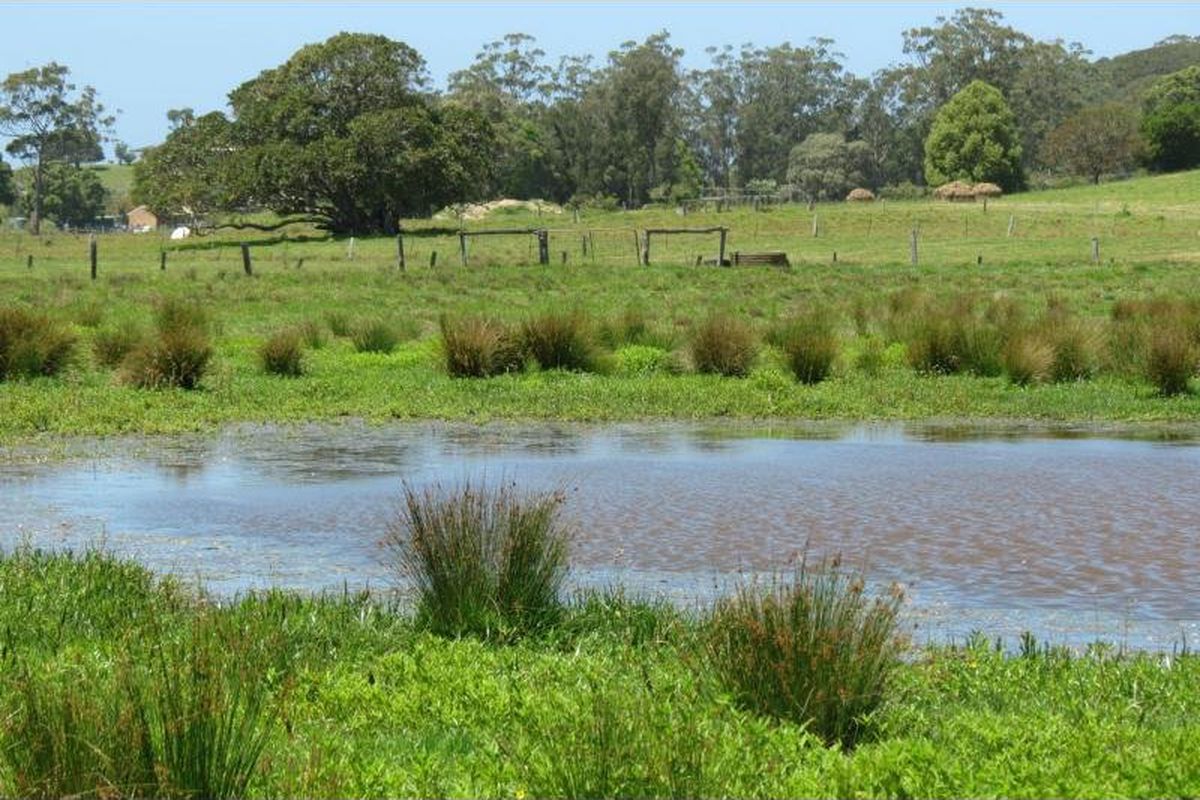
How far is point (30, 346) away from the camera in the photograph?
73.2 ft

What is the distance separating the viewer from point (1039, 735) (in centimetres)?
666

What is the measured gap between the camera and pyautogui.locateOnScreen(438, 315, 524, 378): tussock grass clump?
22.7m

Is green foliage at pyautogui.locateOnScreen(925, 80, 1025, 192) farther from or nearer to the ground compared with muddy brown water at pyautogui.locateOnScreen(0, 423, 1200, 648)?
farther from the ground

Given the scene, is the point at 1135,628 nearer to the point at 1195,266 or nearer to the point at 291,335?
the point at 291,335

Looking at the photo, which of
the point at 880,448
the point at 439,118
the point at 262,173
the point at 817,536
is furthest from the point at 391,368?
the point at 439,118

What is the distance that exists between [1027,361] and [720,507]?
949 centimetres

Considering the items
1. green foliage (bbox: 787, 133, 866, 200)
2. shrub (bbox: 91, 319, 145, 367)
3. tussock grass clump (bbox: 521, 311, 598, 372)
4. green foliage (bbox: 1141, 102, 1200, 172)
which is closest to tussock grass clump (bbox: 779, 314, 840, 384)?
tussock grass clump (bbox: 521, 311, 598, 372)

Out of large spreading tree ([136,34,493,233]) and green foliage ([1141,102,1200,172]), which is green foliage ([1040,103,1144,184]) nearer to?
green foliage ([1141,102,1200,172])

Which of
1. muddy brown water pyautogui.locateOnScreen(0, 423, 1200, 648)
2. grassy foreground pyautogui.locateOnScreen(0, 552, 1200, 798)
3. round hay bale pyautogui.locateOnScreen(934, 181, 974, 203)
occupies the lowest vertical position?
muddy brown water pyautogui.locateOnScreen(0, 423, 1200, 648)

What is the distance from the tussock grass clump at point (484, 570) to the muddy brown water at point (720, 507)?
1.36 m

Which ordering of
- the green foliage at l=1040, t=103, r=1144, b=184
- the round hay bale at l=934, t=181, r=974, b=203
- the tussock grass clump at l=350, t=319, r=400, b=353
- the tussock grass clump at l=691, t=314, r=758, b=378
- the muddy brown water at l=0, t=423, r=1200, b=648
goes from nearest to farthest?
the muddy brown water at l=0, t=423, r=1200, b=648
the tussock grass clump at l=691, t=314, r=758, b=378
the tussock grass clump at l=350, t=319, r=400, b=353
the round hay bale at l=934, t=181, r=974, b=203
the green foliage at l=1040, t=103, r=1144, b=184

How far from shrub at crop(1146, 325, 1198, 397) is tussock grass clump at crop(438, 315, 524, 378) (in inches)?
323

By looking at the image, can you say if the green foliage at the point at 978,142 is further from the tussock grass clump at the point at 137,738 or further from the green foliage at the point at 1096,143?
the tussock grass clump at the point at 137,738

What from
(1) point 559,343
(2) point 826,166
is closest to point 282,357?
(1) point 559,343
